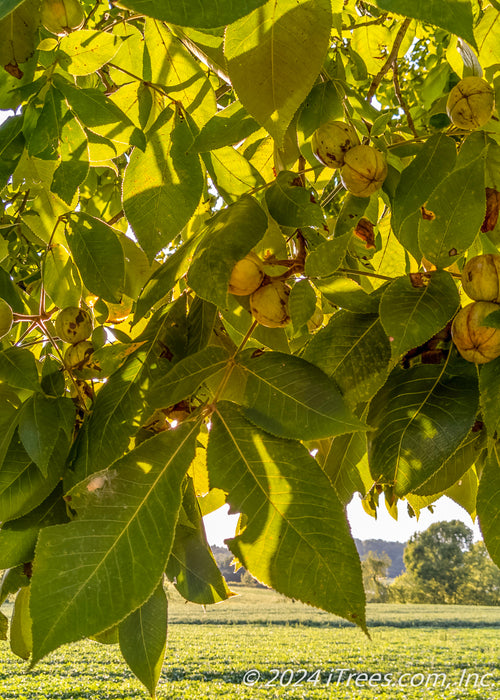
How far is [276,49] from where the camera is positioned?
1.73 feet

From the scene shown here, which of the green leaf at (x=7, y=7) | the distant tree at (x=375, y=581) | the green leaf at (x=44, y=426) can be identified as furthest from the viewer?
the distant tree at (x=375, y=581)

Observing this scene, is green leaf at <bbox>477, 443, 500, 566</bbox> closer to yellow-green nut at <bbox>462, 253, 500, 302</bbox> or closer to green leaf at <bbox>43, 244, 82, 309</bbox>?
yellow-green nut at <bbox>462, 253, 500, 302</bbox>

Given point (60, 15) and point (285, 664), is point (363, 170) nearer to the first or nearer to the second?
point (60, 15)

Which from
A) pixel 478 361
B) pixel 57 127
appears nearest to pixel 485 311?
pixel 478 361

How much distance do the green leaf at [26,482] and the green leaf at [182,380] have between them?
192 millimetres

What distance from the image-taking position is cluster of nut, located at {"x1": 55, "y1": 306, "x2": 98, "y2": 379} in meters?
0.94

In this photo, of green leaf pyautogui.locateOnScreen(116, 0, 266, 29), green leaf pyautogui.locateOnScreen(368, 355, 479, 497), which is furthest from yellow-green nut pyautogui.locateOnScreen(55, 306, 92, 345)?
green leaf pyautogui.locateOnScreen(116, 0, 266, 29)

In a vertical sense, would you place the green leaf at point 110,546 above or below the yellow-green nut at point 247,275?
below

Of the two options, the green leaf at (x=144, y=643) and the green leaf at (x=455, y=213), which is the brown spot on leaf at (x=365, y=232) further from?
the green leaf at (x=144, y=643)

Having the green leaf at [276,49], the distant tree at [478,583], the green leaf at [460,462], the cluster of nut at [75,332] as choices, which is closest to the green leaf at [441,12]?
the green leaf at [276,49]

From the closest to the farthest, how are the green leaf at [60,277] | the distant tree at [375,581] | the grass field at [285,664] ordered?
1. the green leaf at [60,277]
2. the grass field at [285,664]
3. the distant tree at [375,581]

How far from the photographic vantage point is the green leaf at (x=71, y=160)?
856 millimetres

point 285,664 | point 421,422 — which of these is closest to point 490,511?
point 421,422

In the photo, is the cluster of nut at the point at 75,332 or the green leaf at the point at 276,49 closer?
the green leaf at the point at 276,49
